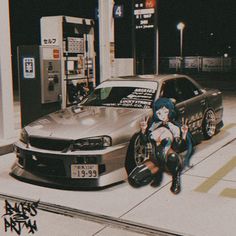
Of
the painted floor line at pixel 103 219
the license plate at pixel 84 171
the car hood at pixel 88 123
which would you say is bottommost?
the painted floor line at pixel 103 219

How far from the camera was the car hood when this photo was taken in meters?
5.38

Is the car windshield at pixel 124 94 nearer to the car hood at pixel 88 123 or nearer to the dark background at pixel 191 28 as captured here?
the car hood at pixel 88 123

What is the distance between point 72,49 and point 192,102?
396cm

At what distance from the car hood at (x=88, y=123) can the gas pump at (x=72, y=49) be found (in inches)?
119

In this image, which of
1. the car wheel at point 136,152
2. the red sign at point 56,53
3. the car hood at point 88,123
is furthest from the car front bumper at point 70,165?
the red sign at point 56,53

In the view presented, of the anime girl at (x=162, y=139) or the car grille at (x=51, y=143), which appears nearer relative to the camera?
the car grille at (x=51, y=143)

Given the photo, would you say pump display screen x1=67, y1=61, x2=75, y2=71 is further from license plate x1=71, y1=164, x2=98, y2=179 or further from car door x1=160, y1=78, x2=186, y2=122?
license plate x1=71, y1=164, x2=98, y2=179

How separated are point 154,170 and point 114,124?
87 centimetres

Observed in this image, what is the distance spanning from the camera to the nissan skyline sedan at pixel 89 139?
5227 mm

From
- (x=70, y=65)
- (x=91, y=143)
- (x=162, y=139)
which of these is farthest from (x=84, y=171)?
(x=70, y=65)

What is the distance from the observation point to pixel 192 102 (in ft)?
23.6

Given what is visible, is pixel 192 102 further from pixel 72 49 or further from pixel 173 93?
pixel 72 49

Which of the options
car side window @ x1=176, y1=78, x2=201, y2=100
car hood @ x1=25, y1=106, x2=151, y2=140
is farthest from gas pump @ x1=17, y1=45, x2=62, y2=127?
car side window @ x1=176, y1=78, x2=201, y2=100

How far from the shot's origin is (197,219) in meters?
4.34
